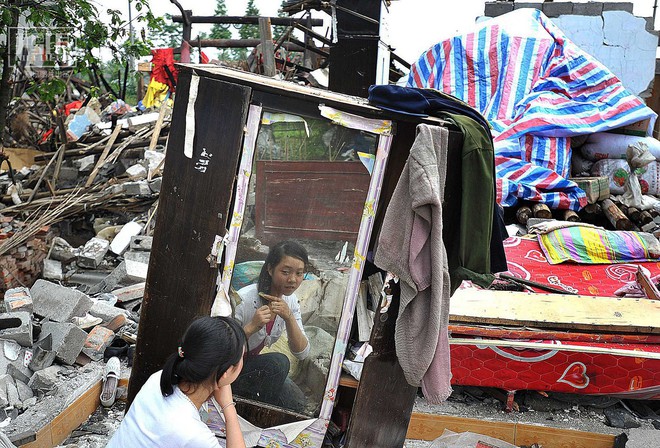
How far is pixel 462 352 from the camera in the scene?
4465 mm

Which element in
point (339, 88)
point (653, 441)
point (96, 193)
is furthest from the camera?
point (96, 193)

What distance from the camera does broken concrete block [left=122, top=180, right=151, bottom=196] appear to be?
27.0ft

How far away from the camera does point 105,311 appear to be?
5484 millimetres

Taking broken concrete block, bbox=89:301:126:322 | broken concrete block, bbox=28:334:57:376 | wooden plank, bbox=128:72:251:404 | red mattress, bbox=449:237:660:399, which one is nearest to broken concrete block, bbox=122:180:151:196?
broken concrete block, bbox=89:301:126:322

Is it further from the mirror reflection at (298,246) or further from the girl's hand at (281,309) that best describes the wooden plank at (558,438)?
the girl's hand at (281,309)

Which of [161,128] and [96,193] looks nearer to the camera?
[96,193]

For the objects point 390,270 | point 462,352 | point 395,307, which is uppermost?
point 390,270

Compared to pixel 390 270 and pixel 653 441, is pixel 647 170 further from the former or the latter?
pixel 390 270

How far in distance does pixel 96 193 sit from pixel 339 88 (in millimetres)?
4168

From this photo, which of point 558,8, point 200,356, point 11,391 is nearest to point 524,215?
point 11,391

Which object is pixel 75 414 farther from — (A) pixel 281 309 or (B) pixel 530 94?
(B) pixel 530 94

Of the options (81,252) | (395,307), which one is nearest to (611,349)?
(395,307)

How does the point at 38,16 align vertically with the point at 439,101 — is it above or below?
above

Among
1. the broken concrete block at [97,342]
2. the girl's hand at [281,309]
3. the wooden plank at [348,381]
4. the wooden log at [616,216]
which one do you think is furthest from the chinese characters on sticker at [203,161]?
the wooden log at [616,216]
